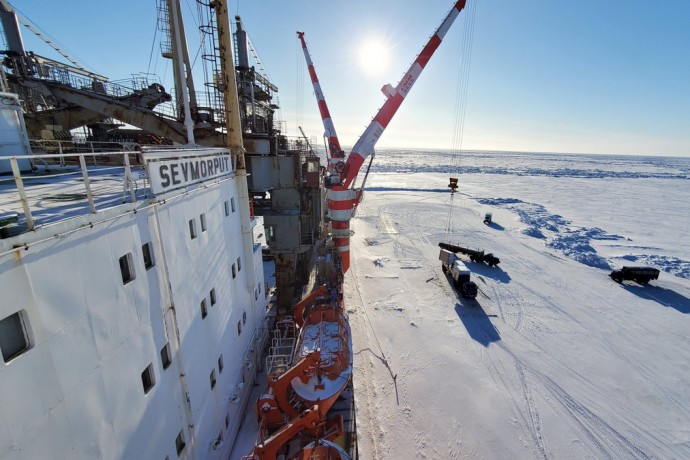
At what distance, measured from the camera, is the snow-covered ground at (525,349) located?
37.1 ft

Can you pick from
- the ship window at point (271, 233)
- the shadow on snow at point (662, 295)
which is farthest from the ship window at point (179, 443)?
the shadow on snow at point (662, 295)

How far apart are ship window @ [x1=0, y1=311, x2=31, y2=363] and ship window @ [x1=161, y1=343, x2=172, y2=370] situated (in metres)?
3.23

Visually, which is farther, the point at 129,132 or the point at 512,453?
the point at 129,132

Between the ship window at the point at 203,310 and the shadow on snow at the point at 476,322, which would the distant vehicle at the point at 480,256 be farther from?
the ship window at the point at 203,310

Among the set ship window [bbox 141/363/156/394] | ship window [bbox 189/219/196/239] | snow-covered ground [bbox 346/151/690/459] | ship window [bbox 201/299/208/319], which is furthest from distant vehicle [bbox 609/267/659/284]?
ship window [bbox 141/363/156/394]

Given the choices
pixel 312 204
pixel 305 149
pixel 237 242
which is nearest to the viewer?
pixel 237 242

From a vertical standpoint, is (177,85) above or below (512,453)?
above

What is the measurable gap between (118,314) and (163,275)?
4.75 feet

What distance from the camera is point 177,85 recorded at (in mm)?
17344

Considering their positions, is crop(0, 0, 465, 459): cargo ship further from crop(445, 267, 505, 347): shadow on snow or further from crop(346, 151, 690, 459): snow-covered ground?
crop(445, 267, 505, 347): shadow on snow

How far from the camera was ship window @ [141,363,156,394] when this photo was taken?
6.14 metres

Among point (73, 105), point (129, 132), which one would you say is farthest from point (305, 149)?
point (73, 105)

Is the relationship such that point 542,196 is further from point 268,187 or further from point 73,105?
point 73,105

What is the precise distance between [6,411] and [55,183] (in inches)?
271
